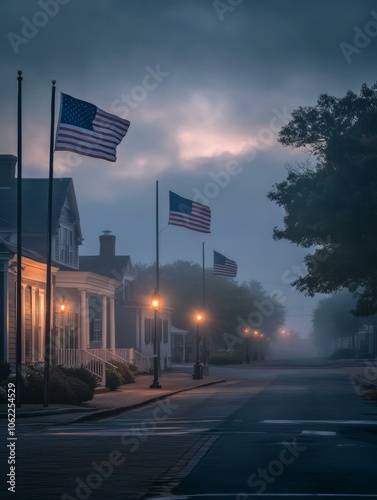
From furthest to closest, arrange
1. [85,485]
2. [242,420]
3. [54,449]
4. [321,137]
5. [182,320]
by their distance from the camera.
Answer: [182,320] → [321,137] → [242,420] → [54,449] → [85,485]

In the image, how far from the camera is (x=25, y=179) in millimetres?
50656

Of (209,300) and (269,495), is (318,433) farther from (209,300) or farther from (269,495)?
(209,300)

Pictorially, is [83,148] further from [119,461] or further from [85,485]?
[85,485]

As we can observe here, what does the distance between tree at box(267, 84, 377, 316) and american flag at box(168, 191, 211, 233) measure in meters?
4.65


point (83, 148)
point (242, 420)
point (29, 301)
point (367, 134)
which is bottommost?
point (242, 420)

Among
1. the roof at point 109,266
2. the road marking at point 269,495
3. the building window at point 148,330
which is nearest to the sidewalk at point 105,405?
the road marking at point 269,495

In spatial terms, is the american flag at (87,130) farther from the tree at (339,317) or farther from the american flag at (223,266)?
the tree at (339,317)

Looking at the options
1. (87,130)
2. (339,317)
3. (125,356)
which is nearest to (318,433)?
(87,130)

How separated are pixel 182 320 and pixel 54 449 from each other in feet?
352

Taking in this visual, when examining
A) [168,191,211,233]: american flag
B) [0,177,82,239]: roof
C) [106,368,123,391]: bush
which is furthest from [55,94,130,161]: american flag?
[0,177,82,239]: roof

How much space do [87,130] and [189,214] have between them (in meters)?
17.3

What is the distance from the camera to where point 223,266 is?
5938 cm

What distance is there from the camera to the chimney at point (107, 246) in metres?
74.4

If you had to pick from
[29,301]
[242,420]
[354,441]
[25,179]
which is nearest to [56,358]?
[29,301]
